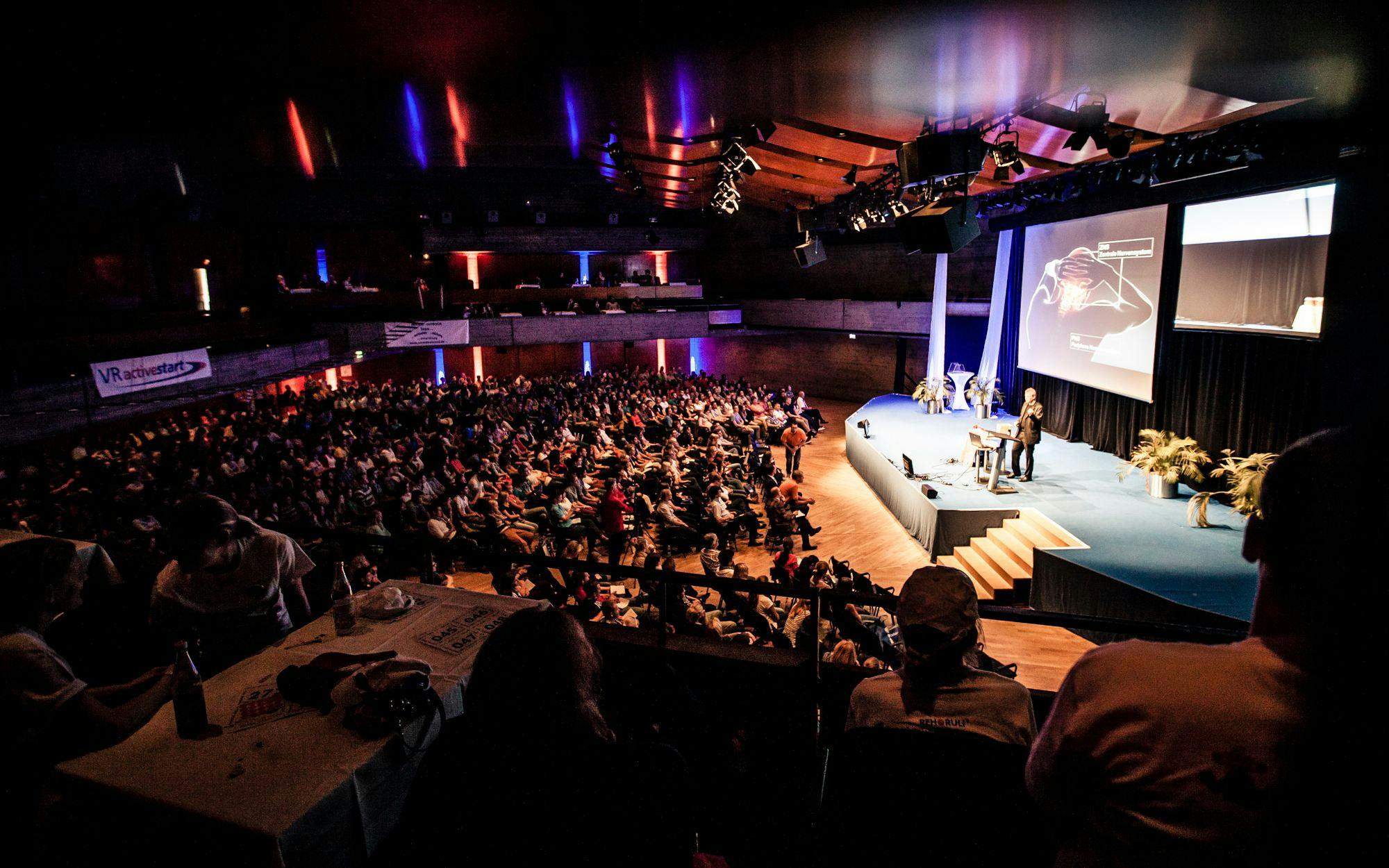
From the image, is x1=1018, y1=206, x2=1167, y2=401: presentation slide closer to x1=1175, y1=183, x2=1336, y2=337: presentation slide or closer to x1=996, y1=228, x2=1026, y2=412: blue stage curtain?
x1=1175, y1=183, x2=1336, y2=337: presentation slide

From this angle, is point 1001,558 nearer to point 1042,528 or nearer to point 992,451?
point 1042,528

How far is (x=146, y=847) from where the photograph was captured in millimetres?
1590

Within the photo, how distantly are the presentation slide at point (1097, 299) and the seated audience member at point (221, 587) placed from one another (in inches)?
461

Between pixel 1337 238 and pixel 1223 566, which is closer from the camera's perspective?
pixel 1337 238

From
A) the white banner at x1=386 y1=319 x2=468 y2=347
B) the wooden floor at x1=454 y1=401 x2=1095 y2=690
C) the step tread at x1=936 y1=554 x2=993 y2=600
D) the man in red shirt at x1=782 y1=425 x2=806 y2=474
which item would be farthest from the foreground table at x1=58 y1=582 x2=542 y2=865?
the white banner at x1=386 y1=319 x2=468 y2=347

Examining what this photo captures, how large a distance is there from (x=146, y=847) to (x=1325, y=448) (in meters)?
2.66

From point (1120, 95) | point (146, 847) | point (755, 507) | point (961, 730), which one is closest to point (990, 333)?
point (755, 507)

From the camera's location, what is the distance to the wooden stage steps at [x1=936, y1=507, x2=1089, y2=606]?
776 cm

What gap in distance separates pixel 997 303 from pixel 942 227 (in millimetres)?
8598

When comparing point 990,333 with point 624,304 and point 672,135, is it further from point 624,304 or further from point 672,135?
point 624,304

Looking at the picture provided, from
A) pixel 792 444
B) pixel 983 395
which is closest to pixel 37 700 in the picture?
pixel 792 444

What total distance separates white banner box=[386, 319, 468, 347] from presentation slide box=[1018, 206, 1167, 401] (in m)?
16.2

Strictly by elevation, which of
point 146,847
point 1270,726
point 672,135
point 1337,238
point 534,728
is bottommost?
point 146,847

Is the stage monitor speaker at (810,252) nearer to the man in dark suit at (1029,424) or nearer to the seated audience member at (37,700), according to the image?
the man in dark suit at (1029,424)
